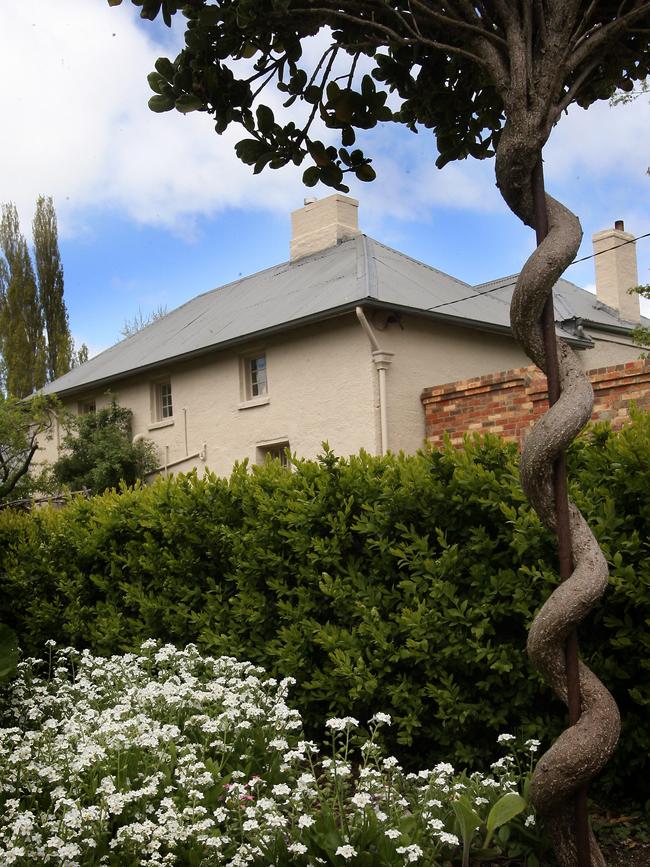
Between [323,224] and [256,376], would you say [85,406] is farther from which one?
[323,224]

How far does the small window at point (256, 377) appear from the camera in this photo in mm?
18312

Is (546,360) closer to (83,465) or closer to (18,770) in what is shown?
(18,770)

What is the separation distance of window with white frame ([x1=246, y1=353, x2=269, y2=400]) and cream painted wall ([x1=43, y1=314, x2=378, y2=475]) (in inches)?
7.3

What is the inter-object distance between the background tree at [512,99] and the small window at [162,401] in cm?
1689

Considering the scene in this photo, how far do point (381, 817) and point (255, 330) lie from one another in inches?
557

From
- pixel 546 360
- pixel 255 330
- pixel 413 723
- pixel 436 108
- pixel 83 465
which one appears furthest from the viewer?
pixel 83 465

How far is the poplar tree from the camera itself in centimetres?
3547

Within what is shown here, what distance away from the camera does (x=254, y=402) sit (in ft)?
58.7

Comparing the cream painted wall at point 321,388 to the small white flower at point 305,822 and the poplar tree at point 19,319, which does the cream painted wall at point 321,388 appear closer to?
the small white flower at point 305,822

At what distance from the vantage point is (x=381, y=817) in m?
3.82

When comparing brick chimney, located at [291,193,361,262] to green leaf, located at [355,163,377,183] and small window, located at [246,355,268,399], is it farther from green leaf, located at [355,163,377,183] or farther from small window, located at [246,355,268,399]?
green leaf, located at [355,163,377,183]

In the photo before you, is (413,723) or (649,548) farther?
(413,723)

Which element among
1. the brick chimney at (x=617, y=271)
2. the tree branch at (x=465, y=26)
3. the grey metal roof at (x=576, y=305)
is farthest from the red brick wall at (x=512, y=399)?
the brick chimney at (x=617, y=271)

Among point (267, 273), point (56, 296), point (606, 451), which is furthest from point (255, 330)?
point (56, 296)
